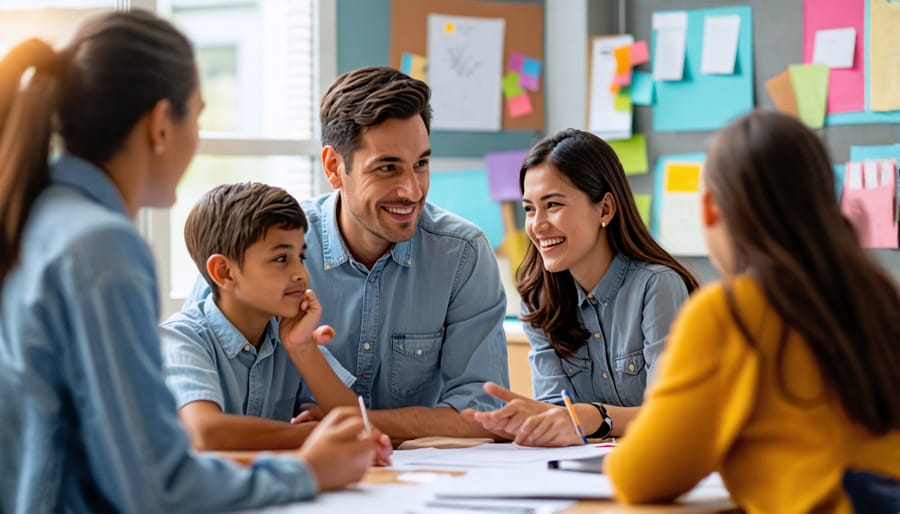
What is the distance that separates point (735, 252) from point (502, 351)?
103 cm

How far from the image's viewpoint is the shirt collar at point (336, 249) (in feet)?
7.45

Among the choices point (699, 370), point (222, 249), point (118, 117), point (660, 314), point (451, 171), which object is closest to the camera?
point (699, 370)

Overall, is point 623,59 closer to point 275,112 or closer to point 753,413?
point 275,112

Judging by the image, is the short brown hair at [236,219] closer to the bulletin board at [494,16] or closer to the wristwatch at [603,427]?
the wristwatch at [603,427]

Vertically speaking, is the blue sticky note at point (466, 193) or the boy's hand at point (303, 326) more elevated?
the blue sticky note at point (466, 193)

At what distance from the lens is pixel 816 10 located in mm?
3105

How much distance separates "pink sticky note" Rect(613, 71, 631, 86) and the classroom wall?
10 cm

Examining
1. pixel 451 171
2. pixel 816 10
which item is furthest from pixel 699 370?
pixel 451 171

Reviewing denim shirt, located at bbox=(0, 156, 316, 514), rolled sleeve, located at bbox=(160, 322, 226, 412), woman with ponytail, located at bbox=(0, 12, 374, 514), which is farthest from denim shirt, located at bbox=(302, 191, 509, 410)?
denim shirt, located at bbox=(0, 156, 316, 514)

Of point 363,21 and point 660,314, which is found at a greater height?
point 363,21

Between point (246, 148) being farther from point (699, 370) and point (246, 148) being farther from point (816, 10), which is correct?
point (699, 370)

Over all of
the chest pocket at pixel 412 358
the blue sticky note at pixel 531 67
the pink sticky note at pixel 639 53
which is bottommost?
the chest pocket at pixel 412 358

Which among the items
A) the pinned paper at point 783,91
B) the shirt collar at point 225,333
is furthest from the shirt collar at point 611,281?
the pinned paper at point 783,91

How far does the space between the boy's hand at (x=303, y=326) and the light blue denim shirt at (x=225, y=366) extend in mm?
42
